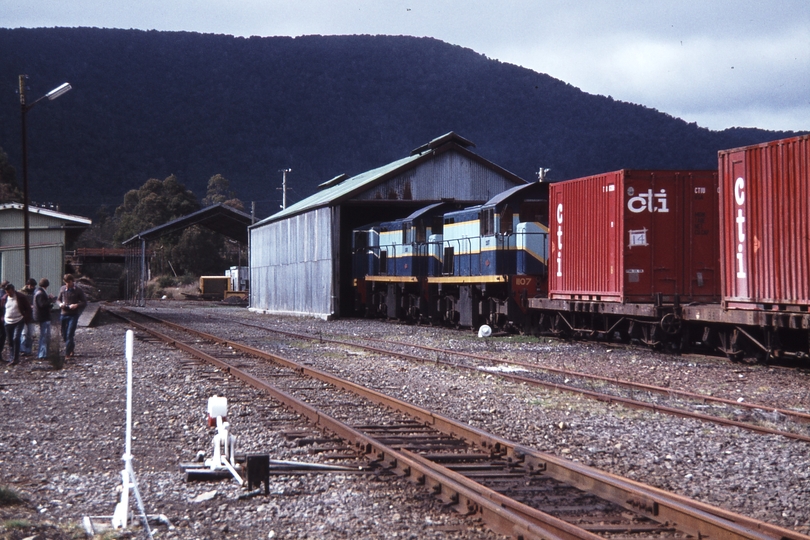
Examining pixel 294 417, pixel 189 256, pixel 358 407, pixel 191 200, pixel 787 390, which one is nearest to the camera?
pixel 294 417

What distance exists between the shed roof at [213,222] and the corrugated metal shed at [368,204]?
10.9 metres

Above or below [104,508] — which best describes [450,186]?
above

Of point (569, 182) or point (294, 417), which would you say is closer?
point (294, 417)

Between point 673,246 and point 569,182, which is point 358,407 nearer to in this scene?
point 673,246

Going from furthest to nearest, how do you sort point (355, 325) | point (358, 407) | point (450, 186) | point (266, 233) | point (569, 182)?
point (266, 233) → point (450, 186) → point (355, 325) → point (569, 182) → point (358, 407)

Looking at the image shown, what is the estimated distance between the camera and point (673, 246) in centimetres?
1756

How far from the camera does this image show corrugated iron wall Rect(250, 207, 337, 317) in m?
35.8

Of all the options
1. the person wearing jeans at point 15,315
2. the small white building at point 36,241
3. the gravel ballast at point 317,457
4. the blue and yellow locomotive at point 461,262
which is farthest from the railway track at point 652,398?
the small white building at point 36,241

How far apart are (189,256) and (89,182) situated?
2785 inches

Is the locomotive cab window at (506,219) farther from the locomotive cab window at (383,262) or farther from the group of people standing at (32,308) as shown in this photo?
the group of people standing at (32,308)

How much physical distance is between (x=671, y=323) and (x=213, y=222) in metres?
43.5

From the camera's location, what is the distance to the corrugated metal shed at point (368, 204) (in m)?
35.3

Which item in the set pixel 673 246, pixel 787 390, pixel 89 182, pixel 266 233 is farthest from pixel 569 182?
pixel 89 182

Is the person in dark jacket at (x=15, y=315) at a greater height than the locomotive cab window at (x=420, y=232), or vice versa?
Answer: the locomotive cab window at (x=420, y=232)
